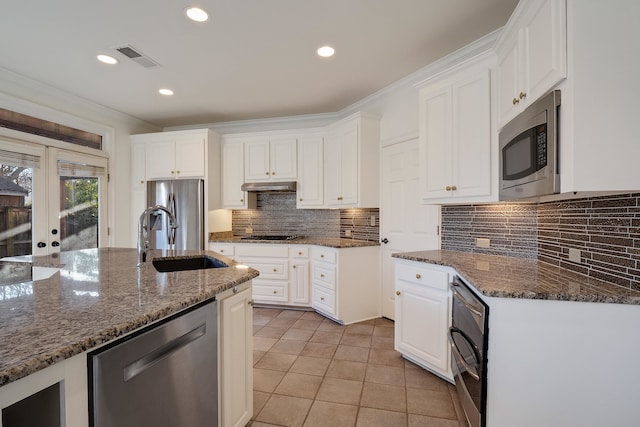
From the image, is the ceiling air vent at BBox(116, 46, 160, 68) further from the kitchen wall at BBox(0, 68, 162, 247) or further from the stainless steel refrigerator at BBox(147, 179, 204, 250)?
the stainless steel refrigerator at BBox(147, 179, 204, 250)

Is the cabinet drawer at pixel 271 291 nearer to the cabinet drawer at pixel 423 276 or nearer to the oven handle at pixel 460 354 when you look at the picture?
the cabinet drawer at pixel 423 276

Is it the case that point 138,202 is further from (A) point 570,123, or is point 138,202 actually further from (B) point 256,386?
(A) point 570,123

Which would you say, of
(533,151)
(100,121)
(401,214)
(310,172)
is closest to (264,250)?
(310,172)

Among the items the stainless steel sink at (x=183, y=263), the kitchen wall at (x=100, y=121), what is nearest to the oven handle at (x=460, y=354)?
the stainless steel sink at (x=183, y=263)

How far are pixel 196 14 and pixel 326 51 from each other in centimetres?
104

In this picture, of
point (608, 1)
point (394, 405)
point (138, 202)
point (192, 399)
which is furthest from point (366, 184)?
point (138, 202)

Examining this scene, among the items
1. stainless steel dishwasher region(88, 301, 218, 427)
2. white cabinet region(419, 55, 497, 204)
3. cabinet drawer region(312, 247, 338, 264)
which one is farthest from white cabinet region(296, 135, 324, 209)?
stainless steel dishwasher region(88, 301, 218, 427)

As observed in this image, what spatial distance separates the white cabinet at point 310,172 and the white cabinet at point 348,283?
693mm

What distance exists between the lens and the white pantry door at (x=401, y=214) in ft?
9.72

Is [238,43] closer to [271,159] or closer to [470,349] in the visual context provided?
[271,159]

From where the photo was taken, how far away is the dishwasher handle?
3.02 feet

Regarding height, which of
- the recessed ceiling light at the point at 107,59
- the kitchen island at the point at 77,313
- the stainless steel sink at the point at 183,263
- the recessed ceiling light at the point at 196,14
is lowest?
the stainless steel sink at the point at 183,263

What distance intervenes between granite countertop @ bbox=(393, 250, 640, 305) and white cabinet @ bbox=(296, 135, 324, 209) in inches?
77.2

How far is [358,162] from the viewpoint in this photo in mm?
3416
